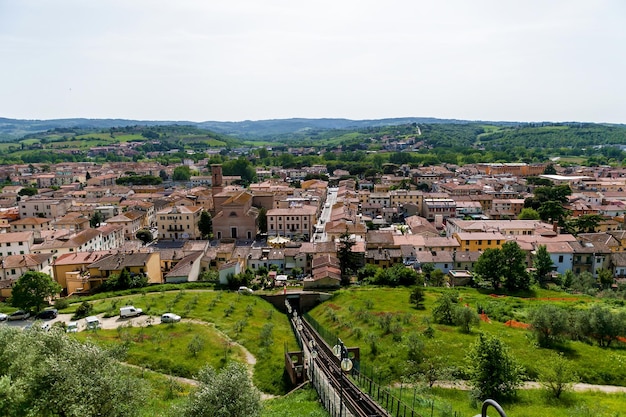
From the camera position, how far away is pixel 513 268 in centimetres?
4416

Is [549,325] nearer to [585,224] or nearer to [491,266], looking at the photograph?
[491,266]

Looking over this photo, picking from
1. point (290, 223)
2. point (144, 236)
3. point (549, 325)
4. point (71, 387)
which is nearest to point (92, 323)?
point (71, 387)

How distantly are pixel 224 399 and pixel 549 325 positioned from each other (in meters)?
24.9

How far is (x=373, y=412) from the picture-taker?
1841 centimetres

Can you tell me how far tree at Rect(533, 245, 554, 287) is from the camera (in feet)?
152

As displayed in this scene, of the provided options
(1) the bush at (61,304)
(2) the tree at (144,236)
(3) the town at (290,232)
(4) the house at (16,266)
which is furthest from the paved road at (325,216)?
(4) the house at (16,266)

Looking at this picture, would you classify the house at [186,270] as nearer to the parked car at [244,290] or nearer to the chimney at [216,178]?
the parked car at [244,290]

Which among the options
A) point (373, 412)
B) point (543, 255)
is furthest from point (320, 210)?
point (373, 412)

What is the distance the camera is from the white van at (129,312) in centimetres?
3562

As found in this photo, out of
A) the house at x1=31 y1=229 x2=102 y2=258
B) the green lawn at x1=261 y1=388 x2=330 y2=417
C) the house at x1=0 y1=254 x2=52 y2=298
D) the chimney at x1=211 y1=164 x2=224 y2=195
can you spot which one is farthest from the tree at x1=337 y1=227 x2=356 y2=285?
the chimney at x1=211 y1=164 x2=224 y2=195

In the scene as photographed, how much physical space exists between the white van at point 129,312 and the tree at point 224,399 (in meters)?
23.3

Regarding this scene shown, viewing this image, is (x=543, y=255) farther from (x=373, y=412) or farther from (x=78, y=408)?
(x=78, y=408)

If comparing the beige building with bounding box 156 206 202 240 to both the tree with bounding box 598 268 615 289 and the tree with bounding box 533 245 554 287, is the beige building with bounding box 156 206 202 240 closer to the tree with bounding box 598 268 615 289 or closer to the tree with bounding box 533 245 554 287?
the tree with bounding box 533 245 554 287

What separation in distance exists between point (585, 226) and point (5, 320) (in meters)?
72.1
